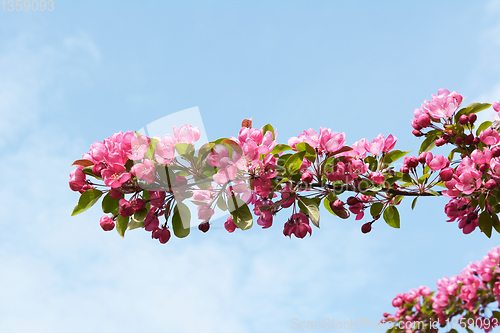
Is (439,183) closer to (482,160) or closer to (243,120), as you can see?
(482,160)

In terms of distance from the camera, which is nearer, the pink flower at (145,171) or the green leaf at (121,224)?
the pink flower at (145,171)

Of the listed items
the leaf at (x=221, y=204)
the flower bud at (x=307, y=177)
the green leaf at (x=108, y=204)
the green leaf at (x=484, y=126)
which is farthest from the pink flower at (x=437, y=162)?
the green leaf at (x=108, y=204)

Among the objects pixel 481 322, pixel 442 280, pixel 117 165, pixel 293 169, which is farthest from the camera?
pixel 442 280

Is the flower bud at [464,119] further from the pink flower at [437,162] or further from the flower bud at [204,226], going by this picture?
the flower bud at [204,226]

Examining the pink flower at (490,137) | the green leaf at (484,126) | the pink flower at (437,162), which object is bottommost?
the pink flower at (437,162)

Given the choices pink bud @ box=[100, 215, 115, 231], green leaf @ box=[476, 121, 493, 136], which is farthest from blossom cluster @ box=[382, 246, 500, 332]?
pink bud @ box=[100, 215, 115, 231]

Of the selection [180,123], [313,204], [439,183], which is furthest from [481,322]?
[180,123]

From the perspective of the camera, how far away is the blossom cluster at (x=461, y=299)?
4297 mm

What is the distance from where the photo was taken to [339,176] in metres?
2.79

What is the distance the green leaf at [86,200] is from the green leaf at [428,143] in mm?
2785

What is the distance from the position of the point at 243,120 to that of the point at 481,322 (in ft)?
12.2

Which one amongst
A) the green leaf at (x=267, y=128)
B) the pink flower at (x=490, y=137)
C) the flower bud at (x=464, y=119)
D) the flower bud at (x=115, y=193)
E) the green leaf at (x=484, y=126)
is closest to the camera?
the flower bud at (x=115, y=193)

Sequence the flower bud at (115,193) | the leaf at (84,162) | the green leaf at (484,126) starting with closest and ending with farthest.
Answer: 1. the flower bud at (115,193)
2. the leaf at (84,162)
3. the green leaf at (484,126)

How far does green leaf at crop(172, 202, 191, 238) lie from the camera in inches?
108
